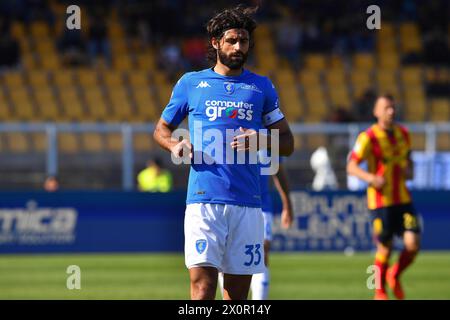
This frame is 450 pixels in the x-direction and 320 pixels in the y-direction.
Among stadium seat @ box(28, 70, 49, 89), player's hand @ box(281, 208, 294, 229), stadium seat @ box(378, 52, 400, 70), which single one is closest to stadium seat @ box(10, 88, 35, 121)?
stadium seat @ box(28, 70, 49, 89)

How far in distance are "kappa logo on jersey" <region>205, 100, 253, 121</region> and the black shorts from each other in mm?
5816

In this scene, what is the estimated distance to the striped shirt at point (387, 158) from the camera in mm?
13570

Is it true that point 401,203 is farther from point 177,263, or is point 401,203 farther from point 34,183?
point 34,183

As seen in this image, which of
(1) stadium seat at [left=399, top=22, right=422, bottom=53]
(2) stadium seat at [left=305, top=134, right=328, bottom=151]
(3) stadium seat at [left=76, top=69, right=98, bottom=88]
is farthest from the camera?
(1) stadium seat at [left=399, top=22, right=422, bottom=53]

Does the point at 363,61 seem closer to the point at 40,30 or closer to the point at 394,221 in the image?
the point at 40,30

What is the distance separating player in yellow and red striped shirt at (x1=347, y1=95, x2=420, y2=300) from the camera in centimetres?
1337

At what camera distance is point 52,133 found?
2238 centimetres

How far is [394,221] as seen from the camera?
13.5 m

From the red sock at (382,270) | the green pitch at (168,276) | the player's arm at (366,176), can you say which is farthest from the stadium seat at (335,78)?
the red sock at (382,270)

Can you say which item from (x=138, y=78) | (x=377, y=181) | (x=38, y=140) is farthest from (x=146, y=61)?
(x=377, y=181)

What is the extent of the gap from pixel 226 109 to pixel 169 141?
1.48 feet

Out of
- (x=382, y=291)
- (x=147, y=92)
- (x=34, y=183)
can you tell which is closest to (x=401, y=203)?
(x=382, y=291)

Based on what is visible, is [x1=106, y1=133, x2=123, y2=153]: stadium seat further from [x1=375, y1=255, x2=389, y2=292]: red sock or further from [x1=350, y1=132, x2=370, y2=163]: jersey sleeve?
[x1=375, y1=255, x2=389, y2=292]: red sock

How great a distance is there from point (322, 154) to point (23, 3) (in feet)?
35.2
